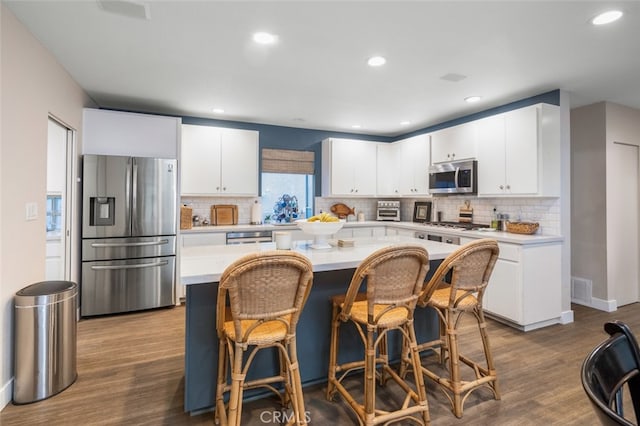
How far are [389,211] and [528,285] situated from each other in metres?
2.70

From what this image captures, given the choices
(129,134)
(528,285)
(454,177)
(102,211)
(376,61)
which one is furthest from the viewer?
(454,177)

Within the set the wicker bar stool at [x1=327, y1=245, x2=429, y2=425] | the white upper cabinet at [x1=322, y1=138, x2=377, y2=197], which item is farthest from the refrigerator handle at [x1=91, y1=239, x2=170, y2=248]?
the wicker bar stool at [x1=327, y1=245, x2=429, y2=425]

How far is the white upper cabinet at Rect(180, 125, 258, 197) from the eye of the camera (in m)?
4.48

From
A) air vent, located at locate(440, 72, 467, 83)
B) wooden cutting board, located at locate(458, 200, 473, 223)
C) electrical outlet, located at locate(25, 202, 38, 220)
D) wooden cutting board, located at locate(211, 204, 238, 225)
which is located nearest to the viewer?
electrical outlet, located at locate(25, 202, 38, 220)

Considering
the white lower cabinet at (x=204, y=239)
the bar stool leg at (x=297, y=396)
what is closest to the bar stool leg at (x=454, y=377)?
the bar stool leg at (x=297, y=396)

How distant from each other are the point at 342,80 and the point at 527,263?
259 cm

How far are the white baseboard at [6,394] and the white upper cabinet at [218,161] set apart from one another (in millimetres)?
2660

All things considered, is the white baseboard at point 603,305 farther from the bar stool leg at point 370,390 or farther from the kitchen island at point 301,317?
the bar stool leg at point 370,390

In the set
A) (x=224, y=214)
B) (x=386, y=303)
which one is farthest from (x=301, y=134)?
(x=386, y=303)

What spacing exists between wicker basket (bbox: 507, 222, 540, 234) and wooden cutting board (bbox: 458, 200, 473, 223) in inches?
30.6

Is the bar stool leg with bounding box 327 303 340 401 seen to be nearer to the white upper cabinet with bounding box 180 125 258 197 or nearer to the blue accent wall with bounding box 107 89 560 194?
the white upper cabinet with bounding box 180 125 258 197

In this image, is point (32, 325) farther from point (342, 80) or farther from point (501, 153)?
point (501, 153)

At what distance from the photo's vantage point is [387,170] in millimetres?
5730

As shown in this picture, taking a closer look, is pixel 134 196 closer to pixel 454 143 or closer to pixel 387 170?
pixel 387 170
